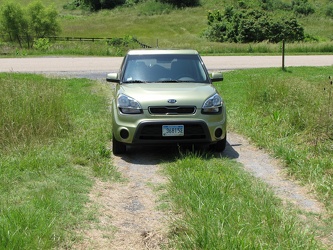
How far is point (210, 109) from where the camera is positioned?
26.3 feet

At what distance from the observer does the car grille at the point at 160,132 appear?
7848mm

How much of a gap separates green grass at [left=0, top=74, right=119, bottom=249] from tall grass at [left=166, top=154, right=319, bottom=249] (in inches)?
42.1

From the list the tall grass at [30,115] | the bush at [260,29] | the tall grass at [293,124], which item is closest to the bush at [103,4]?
the bush at [260,29]

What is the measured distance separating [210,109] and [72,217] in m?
3.47

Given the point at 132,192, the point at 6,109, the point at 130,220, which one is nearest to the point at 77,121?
the point at 6,109

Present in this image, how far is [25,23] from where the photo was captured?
5553 cm

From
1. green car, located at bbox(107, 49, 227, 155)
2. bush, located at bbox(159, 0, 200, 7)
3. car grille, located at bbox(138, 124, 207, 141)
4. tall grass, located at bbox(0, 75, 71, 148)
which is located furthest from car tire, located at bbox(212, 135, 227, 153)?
bush, located at bbox(159, 0, 200, 7)

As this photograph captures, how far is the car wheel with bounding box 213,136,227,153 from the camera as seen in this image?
326 inches

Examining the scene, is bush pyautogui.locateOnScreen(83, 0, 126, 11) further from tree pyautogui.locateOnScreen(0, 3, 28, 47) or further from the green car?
the green car

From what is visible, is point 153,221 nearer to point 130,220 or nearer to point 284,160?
point 130,220

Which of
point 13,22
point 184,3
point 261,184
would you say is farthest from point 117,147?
point 184,3

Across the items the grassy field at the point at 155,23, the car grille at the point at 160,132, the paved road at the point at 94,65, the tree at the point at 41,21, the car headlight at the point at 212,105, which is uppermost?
the car headlight at the point at 212,105

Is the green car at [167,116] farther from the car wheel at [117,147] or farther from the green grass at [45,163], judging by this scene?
the green grass at [45,163]

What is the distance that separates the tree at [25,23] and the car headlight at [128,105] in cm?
4767
